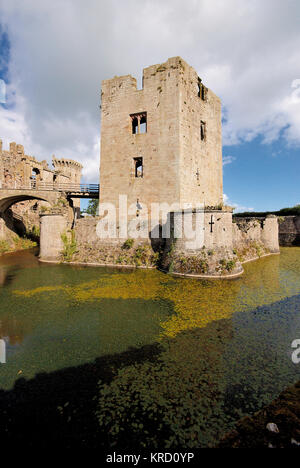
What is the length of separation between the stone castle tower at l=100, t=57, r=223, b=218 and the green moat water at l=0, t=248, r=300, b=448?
780cm

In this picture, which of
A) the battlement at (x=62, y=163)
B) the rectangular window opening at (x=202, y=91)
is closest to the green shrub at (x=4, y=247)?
the rectangular window opening at (x=202, y=91)

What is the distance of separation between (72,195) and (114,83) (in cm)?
982

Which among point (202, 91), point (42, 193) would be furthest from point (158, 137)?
point (42, 193)

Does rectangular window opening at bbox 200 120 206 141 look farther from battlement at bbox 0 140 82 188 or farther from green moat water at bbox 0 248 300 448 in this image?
battlement at bbox 0 140 82 188

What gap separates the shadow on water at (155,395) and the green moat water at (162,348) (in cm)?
2

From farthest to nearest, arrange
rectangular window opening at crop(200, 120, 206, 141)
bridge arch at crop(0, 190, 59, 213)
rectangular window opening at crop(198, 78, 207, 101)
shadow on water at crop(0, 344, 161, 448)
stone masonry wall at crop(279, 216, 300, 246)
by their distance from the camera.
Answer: stone masonry wall at crop(279, 216, 300, 246)
bridge arch at crop(0, 190, 59, 213)
rectangular window opening at crop(200, 120, 206, 141)
rectangular window opening at crop(198, 78, 207, 101)
shadow on water at crop(0, 344, 161, 448)

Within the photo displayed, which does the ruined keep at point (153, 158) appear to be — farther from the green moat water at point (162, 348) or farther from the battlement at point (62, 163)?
the battlement at point (62, 163)

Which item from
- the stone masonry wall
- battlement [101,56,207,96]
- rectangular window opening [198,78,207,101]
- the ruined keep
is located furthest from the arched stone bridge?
the stone masonry wall

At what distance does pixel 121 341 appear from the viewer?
5027 millimetres

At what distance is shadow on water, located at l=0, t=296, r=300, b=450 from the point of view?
274 centimetres

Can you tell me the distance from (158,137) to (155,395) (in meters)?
14.3

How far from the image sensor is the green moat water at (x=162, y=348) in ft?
9.90

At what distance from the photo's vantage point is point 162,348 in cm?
471
